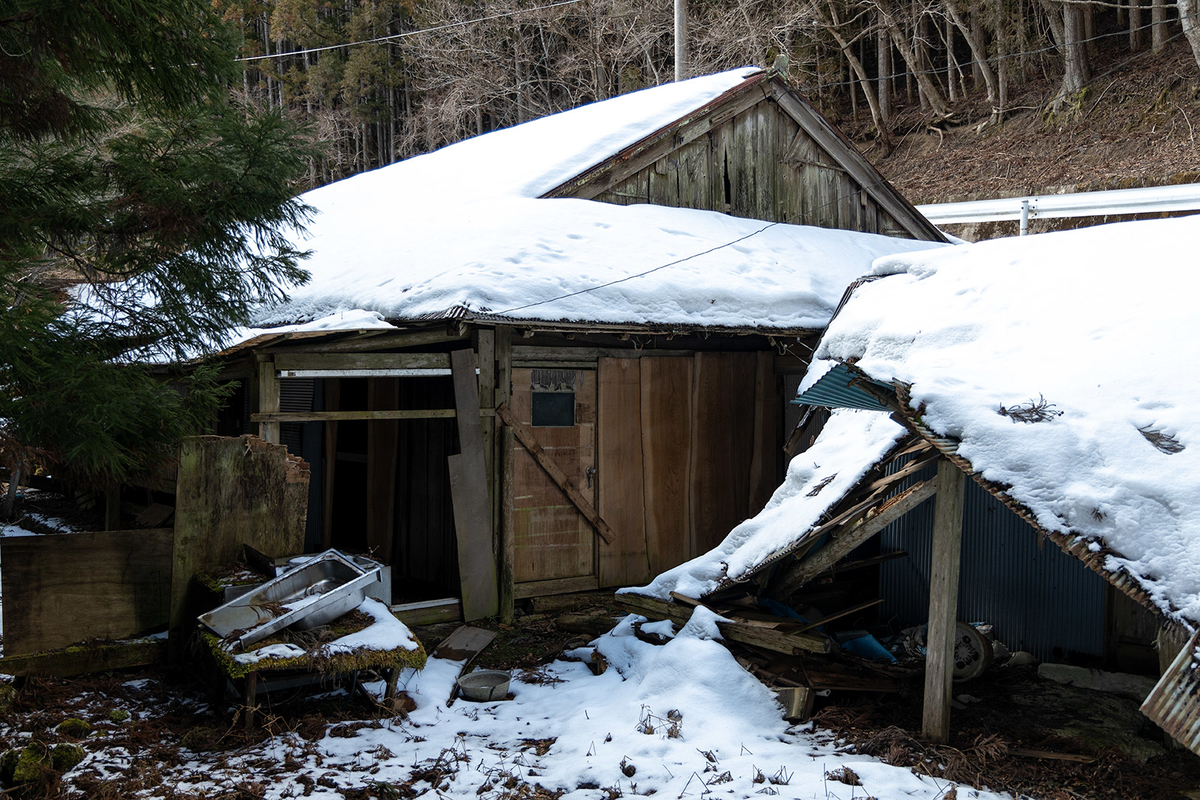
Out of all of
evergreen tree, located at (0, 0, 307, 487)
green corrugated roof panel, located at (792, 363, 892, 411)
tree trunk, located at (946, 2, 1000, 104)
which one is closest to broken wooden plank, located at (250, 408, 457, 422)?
evergreen tree, located at (0, 0, 307, 487)

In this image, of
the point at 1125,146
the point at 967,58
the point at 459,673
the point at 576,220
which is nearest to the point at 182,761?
the point at 459,673

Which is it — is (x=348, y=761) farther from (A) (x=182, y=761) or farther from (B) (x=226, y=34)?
(B) (x=226, y=34)

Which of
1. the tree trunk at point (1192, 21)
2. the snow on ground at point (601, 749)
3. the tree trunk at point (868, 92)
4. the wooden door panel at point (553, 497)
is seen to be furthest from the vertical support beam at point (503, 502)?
the tree trunk at point (868, 92)

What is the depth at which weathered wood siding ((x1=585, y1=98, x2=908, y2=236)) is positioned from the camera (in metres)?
11.1

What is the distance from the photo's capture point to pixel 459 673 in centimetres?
709

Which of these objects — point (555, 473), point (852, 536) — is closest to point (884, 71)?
point (555, 473)

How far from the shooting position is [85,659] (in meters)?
6.34

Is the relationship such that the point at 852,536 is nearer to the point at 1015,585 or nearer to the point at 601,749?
the point at 1015,585

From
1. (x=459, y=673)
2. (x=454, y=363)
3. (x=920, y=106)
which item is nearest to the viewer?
(x=459, y=673)

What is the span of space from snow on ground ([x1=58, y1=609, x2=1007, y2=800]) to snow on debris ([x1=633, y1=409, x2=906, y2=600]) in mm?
492

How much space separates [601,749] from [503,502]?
3262 mm

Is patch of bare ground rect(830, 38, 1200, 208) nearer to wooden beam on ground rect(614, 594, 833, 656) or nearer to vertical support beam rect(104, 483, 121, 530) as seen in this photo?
wooden beam on ground rect(614, 594, 833, 656)

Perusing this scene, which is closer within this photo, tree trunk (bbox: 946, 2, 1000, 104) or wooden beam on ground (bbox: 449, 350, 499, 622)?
wooden beam on ground (bbox: 449, 350, 499, 622)

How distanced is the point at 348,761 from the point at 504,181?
754 cm
